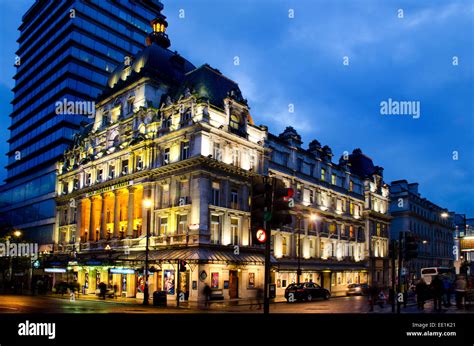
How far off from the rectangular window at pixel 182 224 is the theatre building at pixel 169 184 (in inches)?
4.0

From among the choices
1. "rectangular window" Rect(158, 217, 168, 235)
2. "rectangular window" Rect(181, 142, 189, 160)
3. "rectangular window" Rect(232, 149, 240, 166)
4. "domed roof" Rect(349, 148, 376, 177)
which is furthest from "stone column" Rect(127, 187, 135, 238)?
"domed roof" Rect(349, 148, 376, 177)

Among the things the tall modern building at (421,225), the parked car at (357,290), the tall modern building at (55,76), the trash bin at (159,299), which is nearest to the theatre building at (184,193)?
the trash bin at (159,299)

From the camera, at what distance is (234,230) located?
48.1 m

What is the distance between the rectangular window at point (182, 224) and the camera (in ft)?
149

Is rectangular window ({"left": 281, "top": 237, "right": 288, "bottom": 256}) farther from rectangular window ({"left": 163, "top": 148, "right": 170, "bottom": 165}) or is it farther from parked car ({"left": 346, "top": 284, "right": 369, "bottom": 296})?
rectangular window ({"left": 163, "top": 148, "right": 170, "bottom": 165})

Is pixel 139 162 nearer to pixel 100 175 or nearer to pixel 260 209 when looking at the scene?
pixel 100 175

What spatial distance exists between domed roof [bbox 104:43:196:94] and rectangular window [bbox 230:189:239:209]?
1628 centimetres

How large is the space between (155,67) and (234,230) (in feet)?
71.6

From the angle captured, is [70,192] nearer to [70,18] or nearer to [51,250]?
[51,250]

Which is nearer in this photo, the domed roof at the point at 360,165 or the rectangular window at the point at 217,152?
the rectangular window at the point at 217,152

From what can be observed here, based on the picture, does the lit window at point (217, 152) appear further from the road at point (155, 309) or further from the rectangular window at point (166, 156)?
the road at point (155, 309)

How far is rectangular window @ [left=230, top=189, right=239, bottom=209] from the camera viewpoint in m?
48.5

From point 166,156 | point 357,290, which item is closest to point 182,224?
point 166,156

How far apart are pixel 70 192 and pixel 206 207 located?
2867 cm
